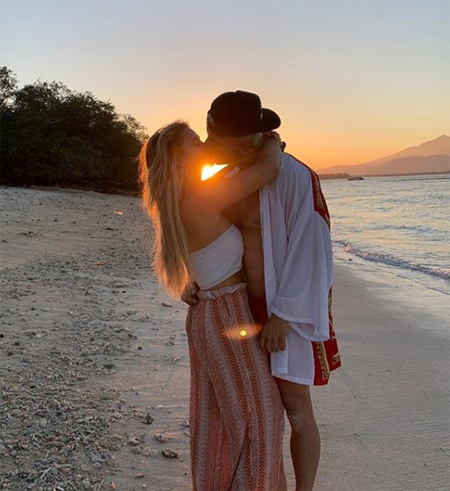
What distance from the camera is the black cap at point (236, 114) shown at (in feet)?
7.49

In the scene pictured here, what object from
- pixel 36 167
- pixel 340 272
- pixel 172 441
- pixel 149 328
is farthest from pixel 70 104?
pixel 172 441

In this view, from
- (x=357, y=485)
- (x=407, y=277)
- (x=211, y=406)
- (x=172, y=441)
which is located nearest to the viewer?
(x=211, y=406)

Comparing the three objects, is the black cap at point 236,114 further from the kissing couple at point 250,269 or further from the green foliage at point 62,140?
the green foliage at point 62,140

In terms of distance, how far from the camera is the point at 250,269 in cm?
254

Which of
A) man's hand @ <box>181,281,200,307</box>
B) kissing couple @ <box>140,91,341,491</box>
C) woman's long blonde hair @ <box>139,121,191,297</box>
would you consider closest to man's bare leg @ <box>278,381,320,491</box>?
kissing couple @ <box>140,91,341,491</box>

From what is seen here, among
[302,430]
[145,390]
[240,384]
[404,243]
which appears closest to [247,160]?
[240,384]

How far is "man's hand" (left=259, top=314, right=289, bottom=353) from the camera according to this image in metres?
2.38

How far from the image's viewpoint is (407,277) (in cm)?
1034

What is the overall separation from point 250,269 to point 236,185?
1.39 ft

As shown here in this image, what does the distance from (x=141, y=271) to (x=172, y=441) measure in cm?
555

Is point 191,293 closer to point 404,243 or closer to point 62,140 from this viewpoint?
point 404,243

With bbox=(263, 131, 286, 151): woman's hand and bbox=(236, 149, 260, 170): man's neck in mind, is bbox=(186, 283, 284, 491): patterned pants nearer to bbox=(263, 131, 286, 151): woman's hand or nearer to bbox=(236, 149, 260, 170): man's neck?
bbox=(236, 149, 260, 170): man's neck

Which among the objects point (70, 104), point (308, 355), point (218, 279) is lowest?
point (308, 355)

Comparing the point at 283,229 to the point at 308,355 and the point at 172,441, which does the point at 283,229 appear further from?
the point at 172,441
